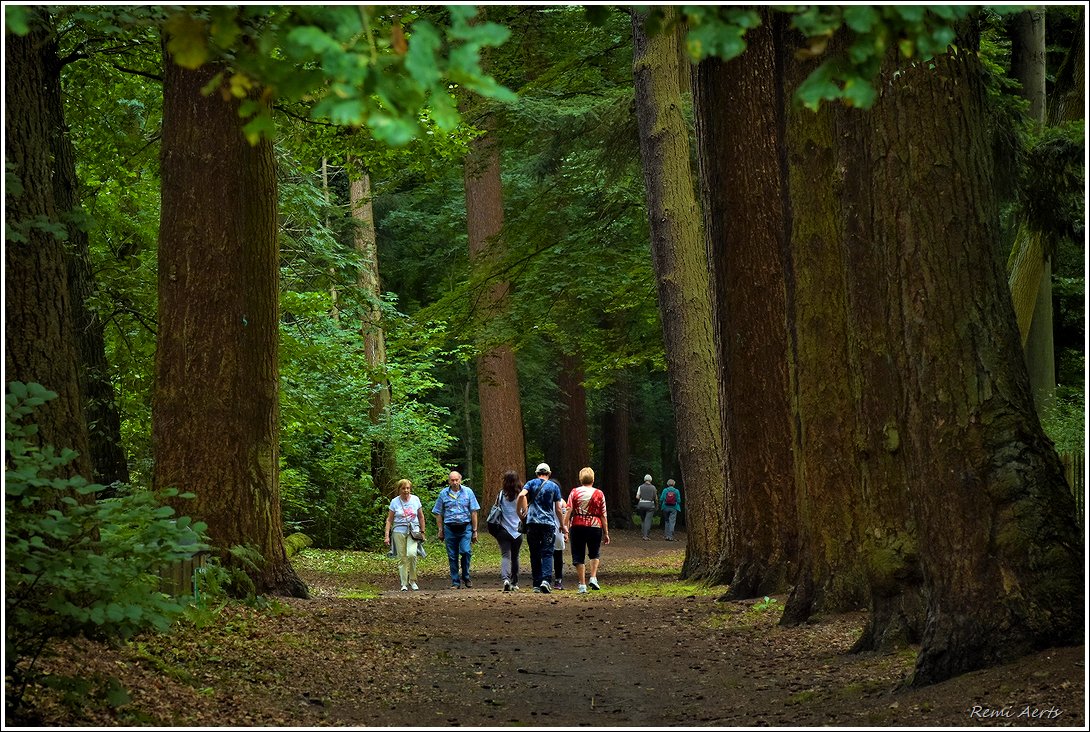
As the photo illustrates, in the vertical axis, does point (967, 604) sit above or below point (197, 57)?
below

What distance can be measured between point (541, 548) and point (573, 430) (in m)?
22.3

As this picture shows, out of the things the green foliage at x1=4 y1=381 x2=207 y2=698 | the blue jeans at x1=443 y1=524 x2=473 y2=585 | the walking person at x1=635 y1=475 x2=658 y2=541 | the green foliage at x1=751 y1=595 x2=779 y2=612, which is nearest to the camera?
the green foliage at x1=4 y1=381 x2=207 y2=698

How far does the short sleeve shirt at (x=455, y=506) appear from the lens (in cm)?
1877

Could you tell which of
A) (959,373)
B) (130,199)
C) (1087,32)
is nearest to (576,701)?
(959,373)

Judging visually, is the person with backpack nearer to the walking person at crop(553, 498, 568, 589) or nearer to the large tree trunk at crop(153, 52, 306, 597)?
the walking person at crop(553, 498, 568, 589)

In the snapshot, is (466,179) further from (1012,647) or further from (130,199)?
(1012,647)

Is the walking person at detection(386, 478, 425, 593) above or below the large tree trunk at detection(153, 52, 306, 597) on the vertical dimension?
below

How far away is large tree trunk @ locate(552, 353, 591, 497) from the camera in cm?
3988

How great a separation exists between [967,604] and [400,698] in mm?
3483

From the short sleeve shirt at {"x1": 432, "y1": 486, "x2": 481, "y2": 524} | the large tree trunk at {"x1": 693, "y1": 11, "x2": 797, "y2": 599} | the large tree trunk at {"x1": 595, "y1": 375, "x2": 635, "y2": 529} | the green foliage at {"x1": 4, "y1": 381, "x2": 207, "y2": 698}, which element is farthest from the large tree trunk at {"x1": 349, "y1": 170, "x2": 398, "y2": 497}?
the green foliage at {"x1": 4, "y1": 381, "x2": 207, "y2": 698}

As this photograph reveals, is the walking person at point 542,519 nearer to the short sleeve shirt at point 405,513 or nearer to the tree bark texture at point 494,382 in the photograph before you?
the short sleeve shirt at point 405,513

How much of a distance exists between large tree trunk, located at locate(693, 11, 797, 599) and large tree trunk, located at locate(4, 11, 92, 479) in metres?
7.82

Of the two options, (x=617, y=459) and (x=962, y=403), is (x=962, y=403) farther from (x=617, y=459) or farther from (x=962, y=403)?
(x=617, y=459)

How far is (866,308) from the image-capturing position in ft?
29.5
